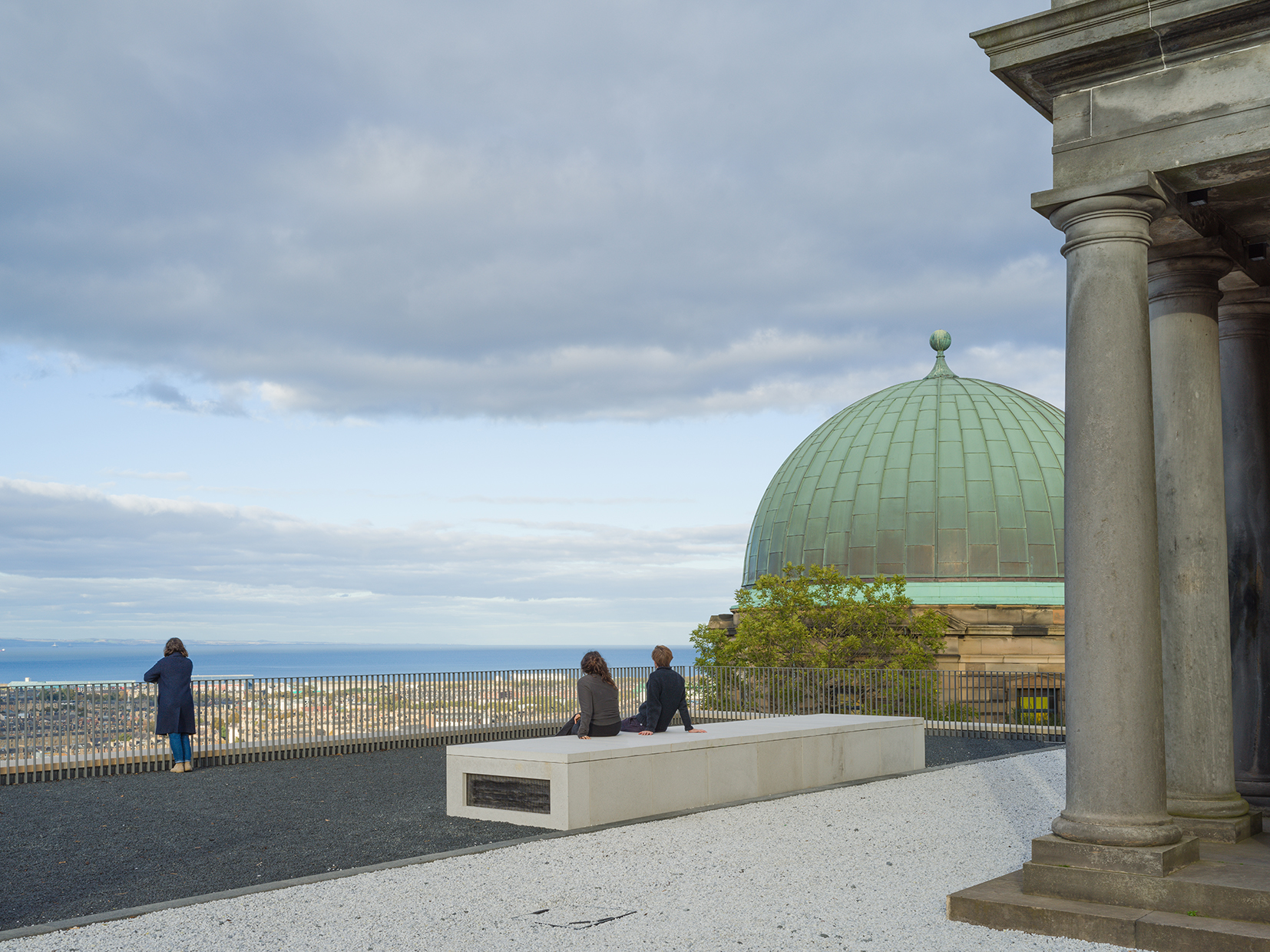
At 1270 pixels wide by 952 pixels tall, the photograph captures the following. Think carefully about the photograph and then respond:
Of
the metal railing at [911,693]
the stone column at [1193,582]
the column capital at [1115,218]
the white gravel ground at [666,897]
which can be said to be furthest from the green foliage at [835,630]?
the column capital at [1115,218]

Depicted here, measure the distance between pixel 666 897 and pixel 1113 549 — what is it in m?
4.63

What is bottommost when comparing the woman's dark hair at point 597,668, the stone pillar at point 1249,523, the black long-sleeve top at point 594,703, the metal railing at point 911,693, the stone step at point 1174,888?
the metal railing at point 911,693

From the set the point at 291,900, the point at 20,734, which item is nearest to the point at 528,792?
the point at 291,900

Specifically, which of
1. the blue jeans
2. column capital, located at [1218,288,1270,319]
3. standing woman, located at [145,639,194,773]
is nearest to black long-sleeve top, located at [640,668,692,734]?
column capital, located at [1218,288,1270,319]

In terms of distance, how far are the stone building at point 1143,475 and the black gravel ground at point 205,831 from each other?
6.69 m

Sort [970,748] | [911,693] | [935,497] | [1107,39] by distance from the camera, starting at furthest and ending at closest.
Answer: [935,497], [911,693], [970,748], [1107,39]

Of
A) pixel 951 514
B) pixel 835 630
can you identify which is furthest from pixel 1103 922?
pixel 951 514

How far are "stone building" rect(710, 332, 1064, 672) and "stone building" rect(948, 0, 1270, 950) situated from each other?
82.0 feet

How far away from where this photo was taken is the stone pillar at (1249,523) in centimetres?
1053

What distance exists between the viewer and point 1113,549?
834cm

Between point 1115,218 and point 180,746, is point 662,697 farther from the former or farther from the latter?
point 180,746

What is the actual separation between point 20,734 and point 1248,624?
18.4 metres

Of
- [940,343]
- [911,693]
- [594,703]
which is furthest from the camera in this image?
[940,343]

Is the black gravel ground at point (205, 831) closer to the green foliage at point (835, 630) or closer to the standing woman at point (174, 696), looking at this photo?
the standing woman at point (174, 696)
